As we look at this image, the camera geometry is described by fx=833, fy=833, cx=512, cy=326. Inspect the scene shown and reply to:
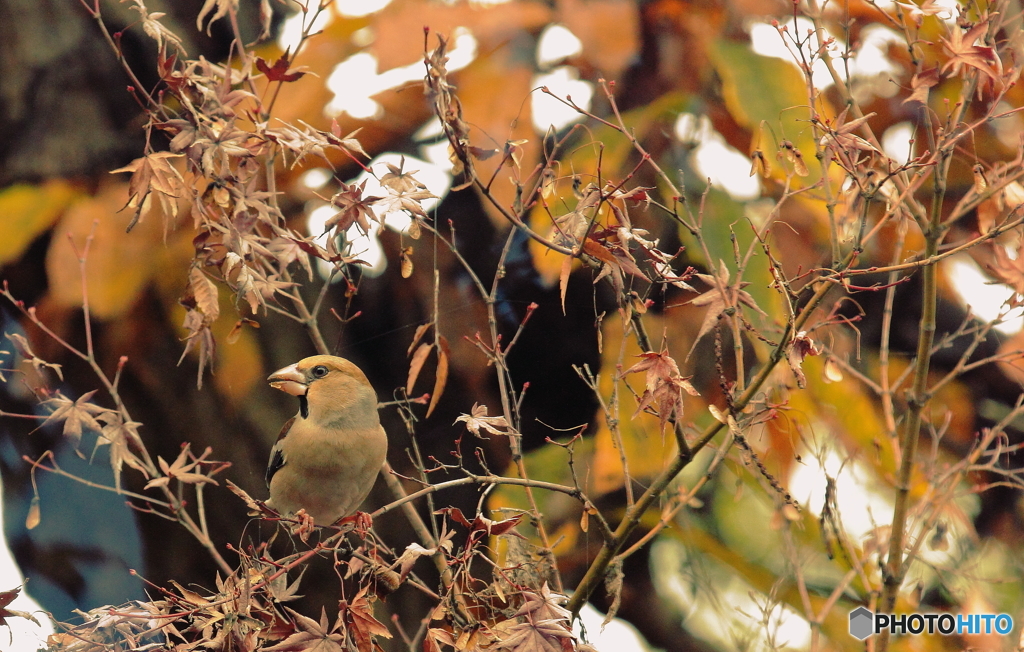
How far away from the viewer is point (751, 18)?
1.86 meters

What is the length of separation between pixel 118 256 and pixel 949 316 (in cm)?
176

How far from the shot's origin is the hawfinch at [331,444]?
1.28 m

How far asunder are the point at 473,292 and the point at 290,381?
46cm

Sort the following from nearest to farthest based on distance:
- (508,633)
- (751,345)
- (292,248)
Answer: (508,633) → (292,248) → (751,345)

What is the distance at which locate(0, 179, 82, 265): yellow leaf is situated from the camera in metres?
1.64

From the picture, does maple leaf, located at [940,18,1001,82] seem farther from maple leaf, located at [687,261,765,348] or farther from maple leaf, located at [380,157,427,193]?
maple leaf, located at [380,157,427,193]

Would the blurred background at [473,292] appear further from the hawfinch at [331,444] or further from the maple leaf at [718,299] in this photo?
the maple leaf at [718,299]

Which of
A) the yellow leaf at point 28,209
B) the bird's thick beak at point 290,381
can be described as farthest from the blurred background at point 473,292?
the bird's thick beak at point 290,381

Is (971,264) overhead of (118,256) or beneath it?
beneath

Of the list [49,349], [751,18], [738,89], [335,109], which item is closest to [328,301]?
[335,109]

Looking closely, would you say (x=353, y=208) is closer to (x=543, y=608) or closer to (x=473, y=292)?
(x=543, y=608)

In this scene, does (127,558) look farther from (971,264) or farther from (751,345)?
(971,264)

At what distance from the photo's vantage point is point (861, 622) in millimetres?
1473

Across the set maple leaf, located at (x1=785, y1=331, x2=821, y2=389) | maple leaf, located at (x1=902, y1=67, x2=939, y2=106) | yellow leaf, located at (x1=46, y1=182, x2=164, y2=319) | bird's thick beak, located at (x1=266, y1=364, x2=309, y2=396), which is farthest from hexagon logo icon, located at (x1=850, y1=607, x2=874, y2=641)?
yellow leaf, located at (x1=46, y1=182, x2=164, y2=319)
